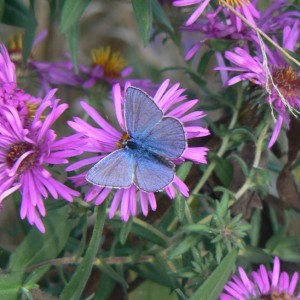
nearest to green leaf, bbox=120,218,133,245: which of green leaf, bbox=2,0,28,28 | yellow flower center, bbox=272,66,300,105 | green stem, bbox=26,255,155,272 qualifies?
green stem, bbox=26,255,155,272

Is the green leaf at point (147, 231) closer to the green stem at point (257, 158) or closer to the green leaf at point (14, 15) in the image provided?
the green stem at point (257, 158)

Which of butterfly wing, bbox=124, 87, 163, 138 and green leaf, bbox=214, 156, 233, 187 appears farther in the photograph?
green leaf, bbox=214, 156, 233, 187

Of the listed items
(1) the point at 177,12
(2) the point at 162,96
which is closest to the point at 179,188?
(2) the point at 162,96

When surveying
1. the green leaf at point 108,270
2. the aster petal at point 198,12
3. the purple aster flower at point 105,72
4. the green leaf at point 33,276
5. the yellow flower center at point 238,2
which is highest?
the yellow flower center at point 238,2

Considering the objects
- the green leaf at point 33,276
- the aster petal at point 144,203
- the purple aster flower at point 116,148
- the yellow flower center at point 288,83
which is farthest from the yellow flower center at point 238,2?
the green leaf at point 33,276

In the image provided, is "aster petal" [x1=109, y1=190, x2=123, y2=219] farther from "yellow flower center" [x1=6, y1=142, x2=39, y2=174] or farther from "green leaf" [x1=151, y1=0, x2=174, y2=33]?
"green leaf" [x1=151, y1=0, x2=174, y2=33]

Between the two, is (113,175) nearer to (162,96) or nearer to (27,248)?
(162,96)

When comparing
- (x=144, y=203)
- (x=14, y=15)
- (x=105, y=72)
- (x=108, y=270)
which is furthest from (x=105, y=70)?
(x=144, y=203)

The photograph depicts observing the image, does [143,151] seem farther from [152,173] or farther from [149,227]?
[149,227]
